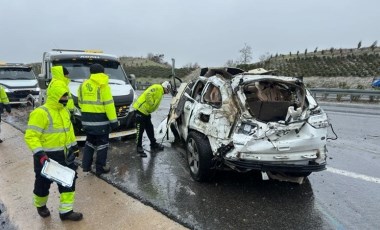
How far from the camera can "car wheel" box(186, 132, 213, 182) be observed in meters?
5.38

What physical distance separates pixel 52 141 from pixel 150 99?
304 cm

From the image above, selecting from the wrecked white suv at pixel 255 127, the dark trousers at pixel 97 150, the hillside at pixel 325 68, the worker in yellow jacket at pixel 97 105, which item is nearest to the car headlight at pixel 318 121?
the wrecked white suv at pixel 255 127

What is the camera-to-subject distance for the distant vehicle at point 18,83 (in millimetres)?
16641

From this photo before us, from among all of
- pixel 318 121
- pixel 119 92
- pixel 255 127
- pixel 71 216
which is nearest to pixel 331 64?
pixel 119 92

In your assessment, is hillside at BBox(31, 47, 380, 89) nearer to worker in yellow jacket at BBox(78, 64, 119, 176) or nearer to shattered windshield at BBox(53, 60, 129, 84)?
shattered windshield at BBox(53, 60, 129, 84)

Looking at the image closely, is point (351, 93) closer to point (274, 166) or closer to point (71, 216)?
point (274, 166)

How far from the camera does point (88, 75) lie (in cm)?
921

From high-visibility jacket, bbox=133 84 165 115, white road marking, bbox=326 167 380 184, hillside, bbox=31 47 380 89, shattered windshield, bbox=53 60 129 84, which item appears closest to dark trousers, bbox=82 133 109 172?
high-visibility jacket, bbox=133 84 165 115

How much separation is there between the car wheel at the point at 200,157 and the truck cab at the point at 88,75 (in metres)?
3.03

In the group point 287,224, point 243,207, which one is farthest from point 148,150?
point 287,224

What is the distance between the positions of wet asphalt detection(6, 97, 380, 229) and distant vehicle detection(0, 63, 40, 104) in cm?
1123

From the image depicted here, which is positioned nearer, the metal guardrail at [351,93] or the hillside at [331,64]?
the metal guardrail at [351,93]

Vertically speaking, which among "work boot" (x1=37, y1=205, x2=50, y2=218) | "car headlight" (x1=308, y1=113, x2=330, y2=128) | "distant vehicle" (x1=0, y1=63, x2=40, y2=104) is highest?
"car headlight" (x1=308, y1=113, x2=330, y2=128)

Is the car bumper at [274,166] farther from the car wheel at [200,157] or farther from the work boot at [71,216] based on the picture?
the work boot at [71,216]
